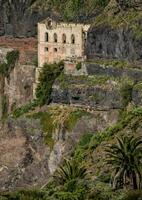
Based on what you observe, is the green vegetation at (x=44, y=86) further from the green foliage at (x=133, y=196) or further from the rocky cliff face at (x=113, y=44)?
the green foliage at (x=133, y=196)

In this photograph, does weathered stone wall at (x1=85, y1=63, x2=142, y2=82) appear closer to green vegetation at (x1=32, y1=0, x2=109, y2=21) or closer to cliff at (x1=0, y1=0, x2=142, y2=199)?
cliff at (x1=0, y1=0, x2=142, y2=199)

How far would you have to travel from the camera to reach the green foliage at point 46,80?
88.6m

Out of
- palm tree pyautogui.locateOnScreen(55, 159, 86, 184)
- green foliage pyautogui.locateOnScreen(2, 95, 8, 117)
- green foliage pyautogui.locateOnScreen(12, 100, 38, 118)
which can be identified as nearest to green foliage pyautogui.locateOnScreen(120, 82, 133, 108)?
green foliage pyautogui.locateOnScreen(12, 100, 38, 118)

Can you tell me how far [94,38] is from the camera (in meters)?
88.5

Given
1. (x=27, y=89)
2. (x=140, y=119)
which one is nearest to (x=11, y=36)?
(x=27, y=89)

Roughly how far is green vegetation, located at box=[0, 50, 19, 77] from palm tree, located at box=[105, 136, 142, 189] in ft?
163

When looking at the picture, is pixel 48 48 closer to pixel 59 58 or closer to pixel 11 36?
pixel 59 58

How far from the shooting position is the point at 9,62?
99250mm

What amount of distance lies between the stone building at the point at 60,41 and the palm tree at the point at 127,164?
38.9 m

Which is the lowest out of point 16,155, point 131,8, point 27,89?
point 16,155

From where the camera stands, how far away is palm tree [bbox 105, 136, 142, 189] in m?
48.9

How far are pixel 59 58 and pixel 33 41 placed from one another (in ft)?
36.5

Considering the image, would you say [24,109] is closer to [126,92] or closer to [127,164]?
[126,92]

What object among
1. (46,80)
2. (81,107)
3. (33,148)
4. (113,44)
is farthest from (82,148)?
(46,80)
